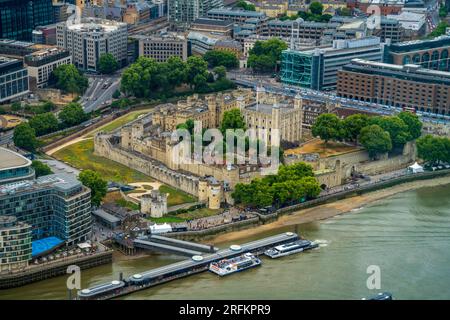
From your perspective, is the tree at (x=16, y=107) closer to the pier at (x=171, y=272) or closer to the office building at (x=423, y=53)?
the pier at (x=171, y=272)

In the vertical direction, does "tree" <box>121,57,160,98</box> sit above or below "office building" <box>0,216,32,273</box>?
above

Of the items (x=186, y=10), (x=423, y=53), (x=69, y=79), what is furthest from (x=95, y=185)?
(x=186, y=10)

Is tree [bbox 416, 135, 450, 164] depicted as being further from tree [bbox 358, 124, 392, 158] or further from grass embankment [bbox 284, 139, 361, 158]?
grass embankment [bbox 284, 139, 361, 158]

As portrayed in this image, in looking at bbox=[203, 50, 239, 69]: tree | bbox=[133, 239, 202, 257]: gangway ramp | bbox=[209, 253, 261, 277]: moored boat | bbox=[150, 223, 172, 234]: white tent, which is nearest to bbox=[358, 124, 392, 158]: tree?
bbox=[150, 223, 172, 234]: white tent

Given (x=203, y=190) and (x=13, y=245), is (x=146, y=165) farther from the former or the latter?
(x=13, y=245)

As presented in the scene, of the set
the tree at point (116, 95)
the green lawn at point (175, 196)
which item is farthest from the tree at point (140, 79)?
the green lawn at point (175, 196)

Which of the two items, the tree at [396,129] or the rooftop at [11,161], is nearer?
the rooftop at [11,161]

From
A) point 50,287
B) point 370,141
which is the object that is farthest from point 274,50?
point 50,287

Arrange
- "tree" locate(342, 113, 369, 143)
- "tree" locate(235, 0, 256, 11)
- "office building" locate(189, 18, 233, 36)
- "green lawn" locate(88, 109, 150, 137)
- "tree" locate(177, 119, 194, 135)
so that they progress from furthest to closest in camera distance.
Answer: "tree" locate(235, 0, 256, 11), "office building" locate(189, 18, 233, 36), "green lawn" locate(88, 109, 150, 137), "tree" locate(342, 113, 369, 143), "tree" locate(177, 119, 194, 135)
